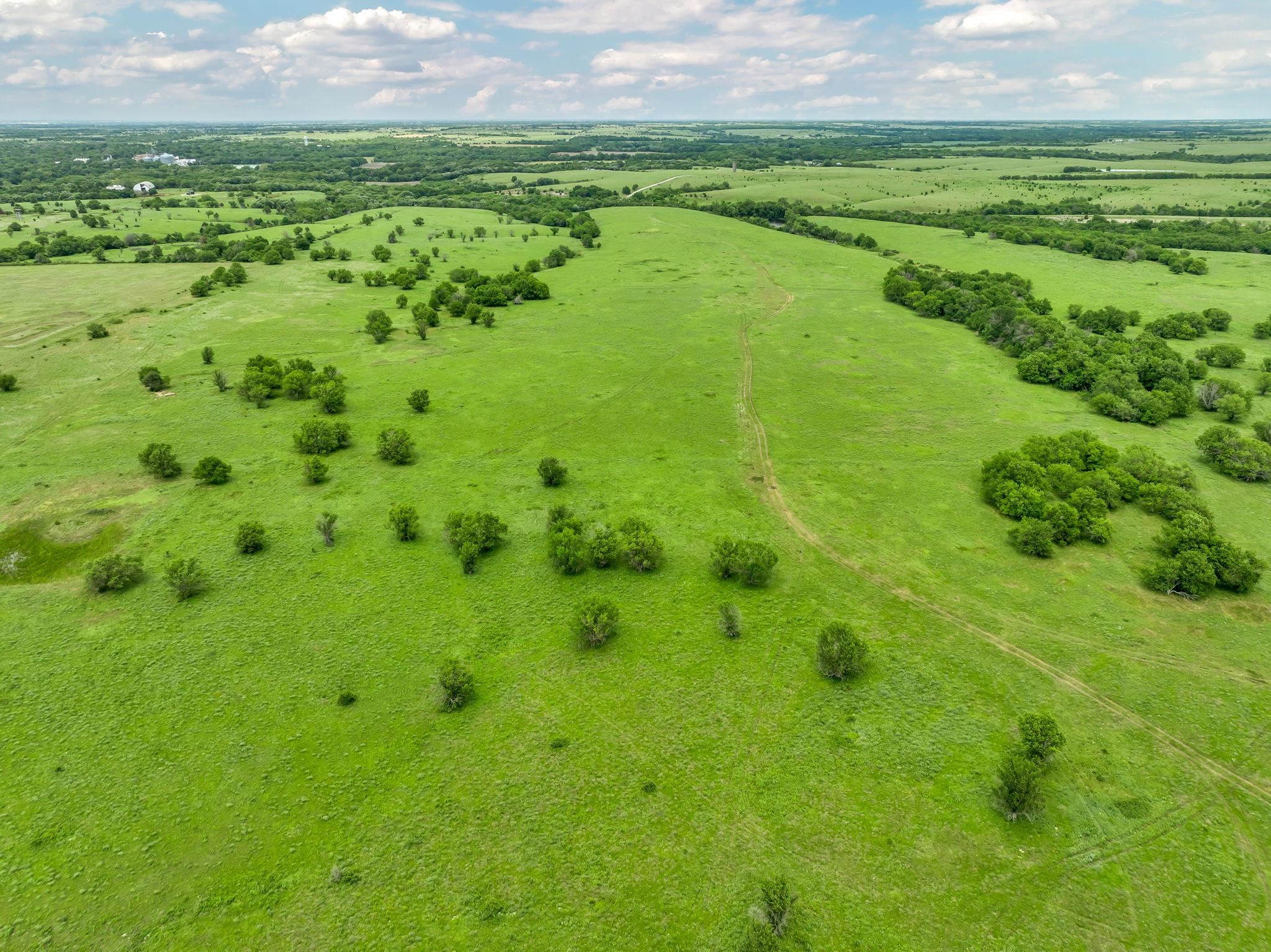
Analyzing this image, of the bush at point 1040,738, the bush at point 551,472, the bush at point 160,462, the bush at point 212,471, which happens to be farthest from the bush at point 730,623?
the bush at point 160,462

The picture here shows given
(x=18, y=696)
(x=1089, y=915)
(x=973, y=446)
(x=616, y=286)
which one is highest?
(x=616, y=286)

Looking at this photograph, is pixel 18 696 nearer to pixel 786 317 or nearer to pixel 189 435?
pixel 189 435

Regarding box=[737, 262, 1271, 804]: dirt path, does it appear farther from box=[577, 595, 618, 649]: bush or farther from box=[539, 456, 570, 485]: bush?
box=[539, 456, 570, 485]: bush

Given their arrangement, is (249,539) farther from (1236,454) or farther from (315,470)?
(1236,454)

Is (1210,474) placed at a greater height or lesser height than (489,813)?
greater

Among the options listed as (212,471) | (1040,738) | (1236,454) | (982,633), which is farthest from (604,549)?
(1236,454)

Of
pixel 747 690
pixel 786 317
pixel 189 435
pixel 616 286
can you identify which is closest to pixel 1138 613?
pixel 747 690

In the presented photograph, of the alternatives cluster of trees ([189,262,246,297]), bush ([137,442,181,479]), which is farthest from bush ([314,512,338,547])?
cluster of trees ([189,262,246,297])

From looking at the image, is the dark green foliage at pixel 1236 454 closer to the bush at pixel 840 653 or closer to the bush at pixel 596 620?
the bush at pixel 840 653
